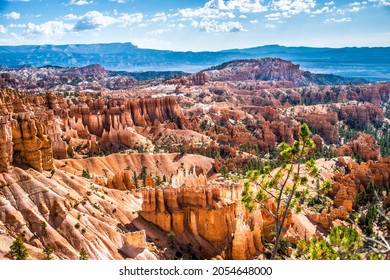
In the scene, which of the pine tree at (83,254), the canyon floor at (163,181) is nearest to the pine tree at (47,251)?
the canyon floor at (163,181)

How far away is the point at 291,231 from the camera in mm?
41719

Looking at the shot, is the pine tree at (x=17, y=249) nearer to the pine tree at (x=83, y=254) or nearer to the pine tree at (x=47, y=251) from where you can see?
the pine tree at (x=47, y=251)

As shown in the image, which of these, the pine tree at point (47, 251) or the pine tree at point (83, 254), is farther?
the pine tree at point (83, 254)

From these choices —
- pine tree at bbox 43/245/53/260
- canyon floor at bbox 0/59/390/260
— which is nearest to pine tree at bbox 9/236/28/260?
canyon floor at bbox 0/59/390/260

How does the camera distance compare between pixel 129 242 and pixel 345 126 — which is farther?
pixel 345 126

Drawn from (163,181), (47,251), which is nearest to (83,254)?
(47,251)

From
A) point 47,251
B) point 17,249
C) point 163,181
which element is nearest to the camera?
point 17,249

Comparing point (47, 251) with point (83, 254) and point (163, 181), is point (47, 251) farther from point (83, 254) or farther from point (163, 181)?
point (163, 181)

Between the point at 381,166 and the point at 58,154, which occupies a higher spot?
the point at 58,154

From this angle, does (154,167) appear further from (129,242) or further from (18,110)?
(129,242)

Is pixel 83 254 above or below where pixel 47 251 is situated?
below

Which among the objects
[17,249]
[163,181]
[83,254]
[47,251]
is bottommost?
[163,181]
